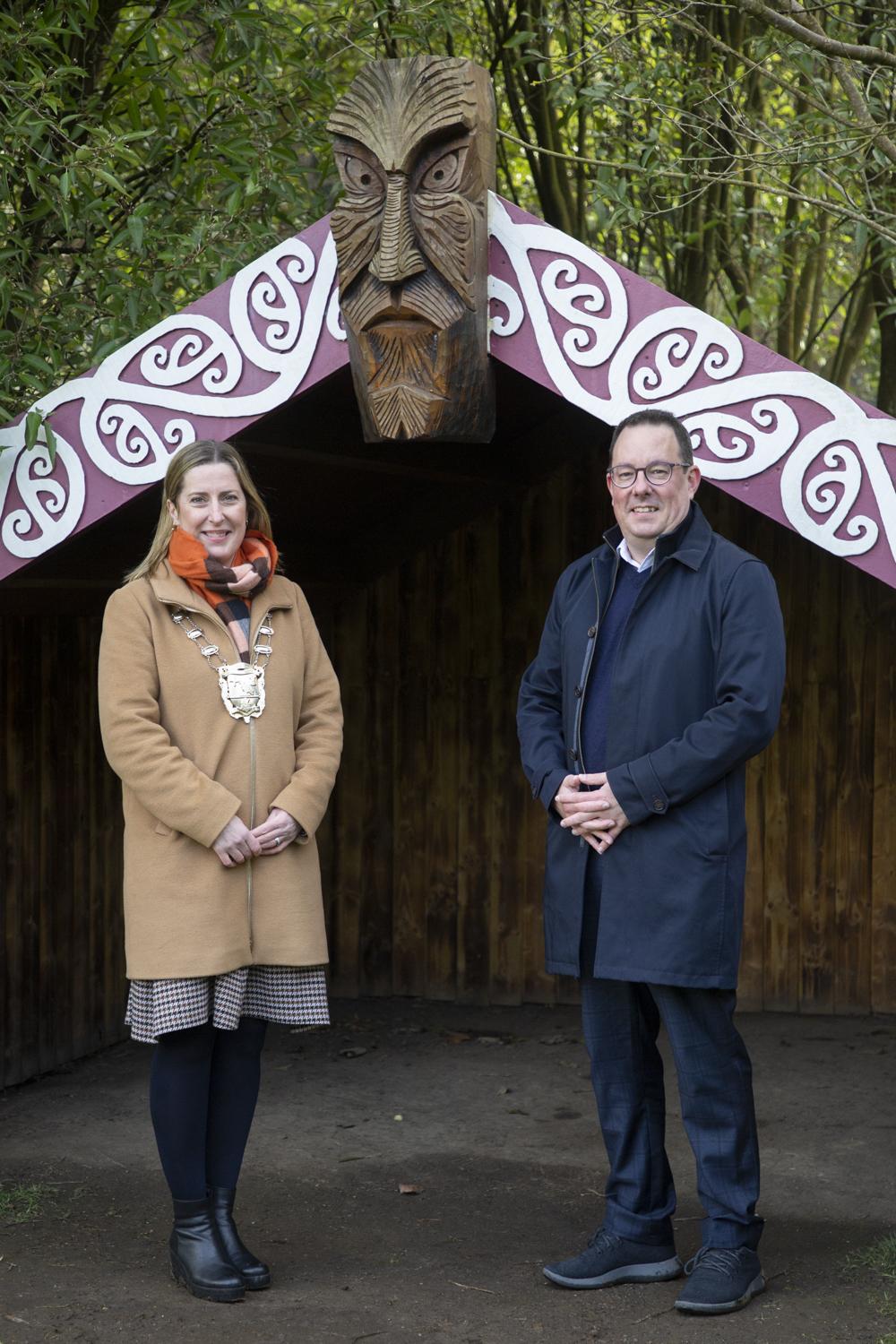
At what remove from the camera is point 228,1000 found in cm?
286

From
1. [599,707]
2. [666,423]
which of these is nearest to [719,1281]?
[599,707]

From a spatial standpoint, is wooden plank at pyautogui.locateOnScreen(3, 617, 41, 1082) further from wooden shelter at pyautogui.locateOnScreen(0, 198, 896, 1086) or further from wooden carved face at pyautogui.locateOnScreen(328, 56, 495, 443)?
wooden carved face at pyautogui.locateOnScreen(328, 56, 495, 443)

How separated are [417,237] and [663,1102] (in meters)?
1.82

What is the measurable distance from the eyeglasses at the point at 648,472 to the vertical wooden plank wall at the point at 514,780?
7.79 feet

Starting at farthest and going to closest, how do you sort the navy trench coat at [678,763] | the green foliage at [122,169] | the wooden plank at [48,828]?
the wooden plank at [48,828] < the green foliage at [122,169] < the navy trench coat at [678,763]

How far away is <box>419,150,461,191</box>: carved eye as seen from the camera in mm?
3029

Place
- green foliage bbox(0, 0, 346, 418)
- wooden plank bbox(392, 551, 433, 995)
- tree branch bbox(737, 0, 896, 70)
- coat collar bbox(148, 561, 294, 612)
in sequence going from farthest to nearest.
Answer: wooden plank bbox(392, 551, 433, 995)
green foliage bbox(0, 0, 346, 418)
tree branch bbox(737, 0, 896, 70)
coat collar bbox(148, 561, 294, 612)

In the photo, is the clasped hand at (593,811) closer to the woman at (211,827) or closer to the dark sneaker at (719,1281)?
the woman at (211,827)

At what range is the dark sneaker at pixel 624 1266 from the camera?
296 centimetres

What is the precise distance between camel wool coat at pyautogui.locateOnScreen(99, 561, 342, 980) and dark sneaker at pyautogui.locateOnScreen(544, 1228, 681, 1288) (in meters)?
0.82

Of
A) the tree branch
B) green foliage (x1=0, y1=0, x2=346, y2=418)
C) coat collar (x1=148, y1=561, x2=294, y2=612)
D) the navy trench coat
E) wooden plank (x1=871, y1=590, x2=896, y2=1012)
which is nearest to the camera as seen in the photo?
the navy trench coat

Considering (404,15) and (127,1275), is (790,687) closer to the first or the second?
(404,15)

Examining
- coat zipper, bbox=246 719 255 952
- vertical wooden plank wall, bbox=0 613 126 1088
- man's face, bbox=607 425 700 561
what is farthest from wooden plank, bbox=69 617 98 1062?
man's face, bbox=607 425 700 561

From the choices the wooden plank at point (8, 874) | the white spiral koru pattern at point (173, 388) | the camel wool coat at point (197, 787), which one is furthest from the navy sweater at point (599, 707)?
the wooden plank at point (8, 874)
